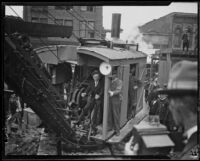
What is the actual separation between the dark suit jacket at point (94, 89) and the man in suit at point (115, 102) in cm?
19

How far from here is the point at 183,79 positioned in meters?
5.35

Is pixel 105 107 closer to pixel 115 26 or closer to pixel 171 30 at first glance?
pixel 115 26

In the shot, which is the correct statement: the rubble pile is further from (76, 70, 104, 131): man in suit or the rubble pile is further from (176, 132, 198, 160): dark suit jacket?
(176, 132, 198, 160): dark suit jacket

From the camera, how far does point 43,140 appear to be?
6027 millimetres

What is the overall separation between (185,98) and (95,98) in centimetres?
180

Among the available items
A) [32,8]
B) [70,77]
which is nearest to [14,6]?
[32,8]

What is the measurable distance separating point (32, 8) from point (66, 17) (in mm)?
700

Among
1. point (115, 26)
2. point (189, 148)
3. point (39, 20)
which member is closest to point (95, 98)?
point (115, 26)

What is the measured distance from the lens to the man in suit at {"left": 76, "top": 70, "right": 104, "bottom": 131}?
19.1ft

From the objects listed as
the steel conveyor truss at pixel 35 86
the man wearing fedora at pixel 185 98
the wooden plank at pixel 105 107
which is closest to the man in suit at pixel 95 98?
the wooden plank at pixel 105 107

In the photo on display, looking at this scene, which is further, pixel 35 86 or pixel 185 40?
pixel 185 40

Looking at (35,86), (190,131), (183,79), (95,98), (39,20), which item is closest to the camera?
(183,79)

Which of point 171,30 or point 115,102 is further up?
point 171,30

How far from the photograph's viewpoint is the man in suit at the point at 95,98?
583cm
